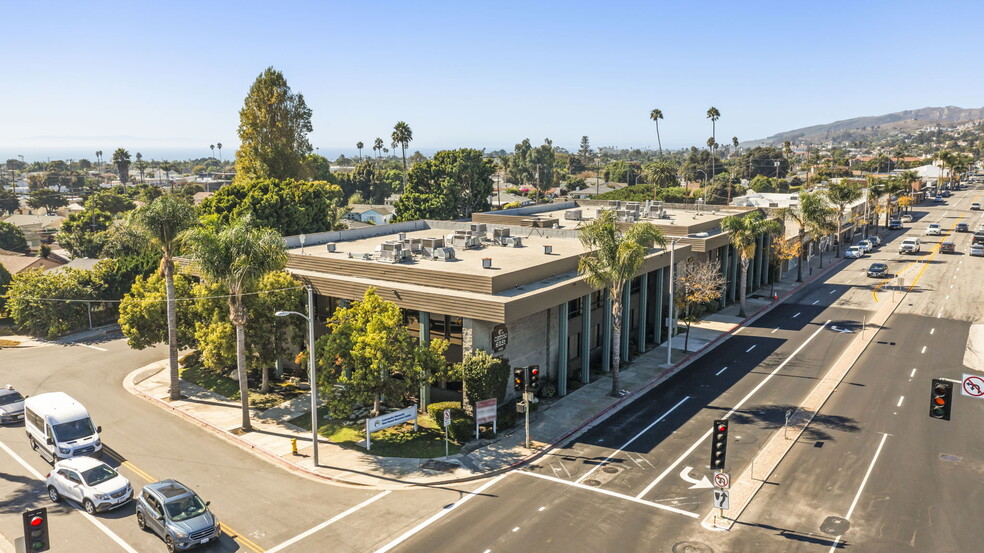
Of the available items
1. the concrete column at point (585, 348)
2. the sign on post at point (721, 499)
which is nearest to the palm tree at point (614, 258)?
the concrete column at point (585, 348)

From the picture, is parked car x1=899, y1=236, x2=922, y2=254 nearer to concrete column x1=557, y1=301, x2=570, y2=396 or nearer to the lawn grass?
concrete column x1=557, y1=301, x2=570, y2=396

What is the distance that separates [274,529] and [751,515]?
18325 millimetres

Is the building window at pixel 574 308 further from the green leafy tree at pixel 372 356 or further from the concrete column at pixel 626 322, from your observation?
the green leafy tree at pixel 372 356

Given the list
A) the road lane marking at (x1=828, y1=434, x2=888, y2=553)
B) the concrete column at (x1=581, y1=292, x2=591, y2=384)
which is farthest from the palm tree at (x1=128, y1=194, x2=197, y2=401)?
the road lane marking at (x1=828, y1=434, x2=888, y2=553)

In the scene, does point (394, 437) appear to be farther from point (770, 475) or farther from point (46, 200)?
point (46, 200)

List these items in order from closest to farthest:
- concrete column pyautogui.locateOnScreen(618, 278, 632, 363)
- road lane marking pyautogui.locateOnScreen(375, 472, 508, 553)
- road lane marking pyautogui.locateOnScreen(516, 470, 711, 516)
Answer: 1. road lane marking pyautogui.locateOnScreen(375, 472, 508, 553)
2. road lane marking pyautogui.locateOnScreen(516, 470, 711, 516)
3. concrete column pyautogui.locateOnScreen(618, 278, 632, 363)

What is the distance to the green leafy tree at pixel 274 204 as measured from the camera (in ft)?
232

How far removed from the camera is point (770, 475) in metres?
29.1

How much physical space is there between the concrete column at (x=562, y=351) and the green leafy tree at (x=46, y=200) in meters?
158

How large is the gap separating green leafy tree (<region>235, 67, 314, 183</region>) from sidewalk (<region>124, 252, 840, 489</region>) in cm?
4596

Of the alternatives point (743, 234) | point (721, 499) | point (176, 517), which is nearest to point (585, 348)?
point (721, 499)

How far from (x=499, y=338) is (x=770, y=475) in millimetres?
14462

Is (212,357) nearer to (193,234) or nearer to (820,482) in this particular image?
(193,234)

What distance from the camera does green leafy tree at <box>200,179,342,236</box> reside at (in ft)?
232
